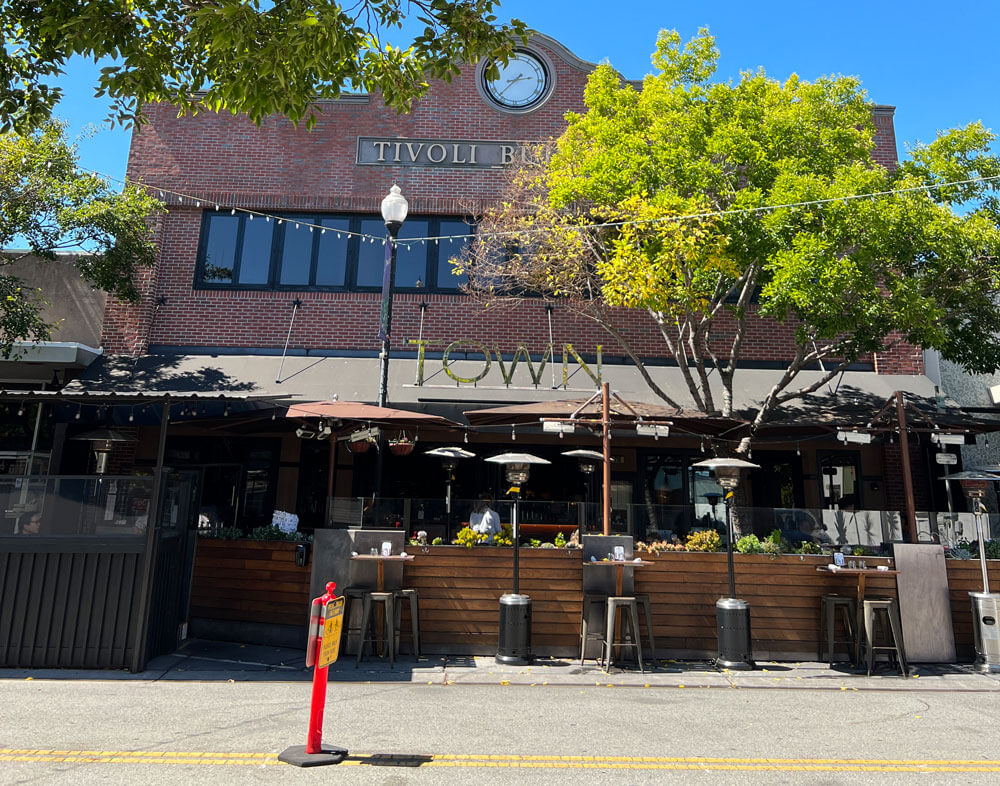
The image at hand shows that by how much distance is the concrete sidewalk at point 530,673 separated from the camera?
812 cm

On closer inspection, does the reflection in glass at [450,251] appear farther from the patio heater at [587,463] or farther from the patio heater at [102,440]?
the patio heater at [102,440]

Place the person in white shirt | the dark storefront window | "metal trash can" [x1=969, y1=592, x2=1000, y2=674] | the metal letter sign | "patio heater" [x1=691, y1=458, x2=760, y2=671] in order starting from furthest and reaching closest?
the dark storefront window < the person in white shirt < "metal trash can" [x1=969, y1=592, x2=1000, y2=674] < "patio heater" [x1=691, y1=458, x2=760, y2=671] < the metal letter sign

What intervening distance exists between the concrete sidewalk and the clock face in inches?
498

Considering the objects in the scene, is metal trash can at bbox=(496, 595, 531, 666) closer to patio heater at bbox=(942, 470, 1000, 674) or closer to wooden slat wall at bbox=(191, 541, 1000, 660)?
wooden slat wall at bbox=(191, 541, 1000, 660)

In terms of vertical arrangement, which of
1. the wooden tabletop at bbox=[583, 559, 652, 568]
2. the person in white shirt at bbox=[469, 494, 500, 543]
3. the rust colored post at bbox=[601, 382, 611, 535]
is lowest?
the wooden tabletop at bbox=[583, 559, 652, 568]

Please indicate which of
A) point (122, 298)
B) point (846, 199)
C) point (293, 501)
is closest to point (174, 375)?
point (122, 298)

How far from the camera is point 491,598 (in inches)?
374

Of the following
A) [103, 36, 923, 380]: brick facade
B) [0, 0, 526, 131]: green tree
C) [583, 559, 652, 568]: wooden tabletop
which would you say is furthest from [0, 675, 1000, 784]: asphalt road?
[103, 36, 923, 380]: brick facade

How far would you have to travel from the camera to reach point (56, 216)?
502 inches

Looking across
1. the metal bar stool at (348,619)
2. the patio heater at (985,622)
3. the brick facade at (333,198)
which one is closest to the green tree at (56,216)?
the brick facade at (333,198)

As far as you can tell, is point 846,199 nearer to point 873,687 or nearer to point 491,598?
point 873,687

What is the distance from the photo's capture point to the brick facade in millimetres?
15227

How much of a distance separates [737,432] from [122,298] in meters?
12.2

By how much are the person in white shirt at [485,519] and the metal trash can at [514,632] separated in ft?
3.69
